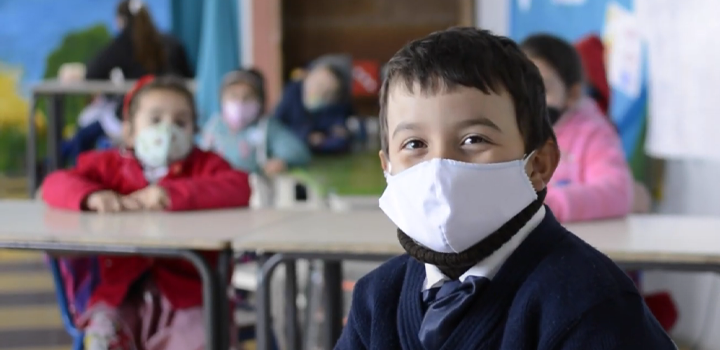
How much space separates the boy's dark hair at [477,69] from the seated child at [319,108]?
144 inches

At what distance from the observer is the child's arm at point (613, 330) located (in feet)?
3.15

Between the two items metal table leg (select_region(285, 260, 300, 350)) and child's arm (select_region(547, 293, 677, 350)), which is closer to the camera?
child's arm (select_region(547, 293, 677, 350))

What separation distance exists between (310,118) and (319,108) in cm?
8

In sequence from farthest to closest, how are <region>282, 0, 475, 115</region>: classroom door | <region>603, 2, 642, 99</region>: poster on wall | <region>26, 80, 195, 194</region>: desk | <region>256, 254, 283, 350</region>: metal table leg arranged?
<region>282, 0, 475, 115</region>: classroom door → <region>26, 80, 195, 194</region>: desk → <region>603, 2, 642, 99</region>: poster on wall → <region>256, 254, 283, 350</region>: metal table leg

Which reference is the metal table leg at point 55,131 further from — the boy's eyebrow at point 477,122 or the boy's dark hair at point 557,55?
the boy's eyebrow at point 477,122

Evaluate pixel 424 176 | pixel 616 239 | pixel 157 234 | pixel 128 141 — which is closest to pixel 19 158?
pixel 128 141

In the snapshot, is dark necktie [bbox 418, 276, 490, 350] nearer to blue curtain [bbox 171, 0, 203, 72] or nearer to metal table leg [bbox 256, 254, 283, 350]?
metal table leg [bbox 256, 254, 283, 350]

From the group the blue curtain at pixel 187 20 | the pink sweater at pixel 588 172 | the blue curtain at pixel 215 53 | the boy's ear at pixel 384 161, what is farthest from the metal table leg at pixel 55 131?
the boy's ear at pixel 384 161

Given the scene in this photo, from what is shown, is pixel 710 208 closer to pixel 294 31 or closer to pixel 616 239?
pixel 616 239

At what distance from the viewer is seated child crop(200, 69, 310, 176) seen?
4.07m

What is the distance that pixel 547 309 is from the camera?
100cm

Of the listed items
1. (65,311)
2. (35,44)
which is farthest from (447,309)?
(35,44)

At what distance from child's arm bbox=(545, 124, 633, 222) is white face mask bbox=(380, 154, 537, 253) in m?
1.01

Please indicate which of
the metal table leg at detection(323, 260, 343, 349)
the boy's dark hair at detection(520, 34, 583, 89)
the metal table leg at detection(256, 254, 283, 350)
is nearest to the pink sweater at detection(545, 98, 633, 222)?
the boy's dark hair at detection(520, 34, 583, 89)
